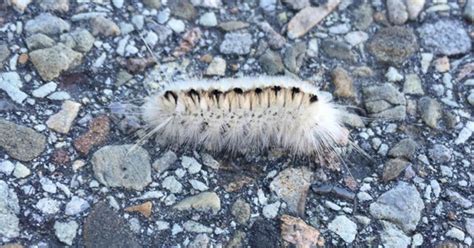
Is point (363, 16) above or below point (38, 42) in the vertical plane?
above

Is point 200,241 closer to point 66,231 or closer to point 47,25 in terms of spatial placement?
point 66,231

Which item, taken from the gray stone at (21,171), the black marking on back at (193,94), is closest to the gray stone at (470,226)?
the black marking on back at (193,94)

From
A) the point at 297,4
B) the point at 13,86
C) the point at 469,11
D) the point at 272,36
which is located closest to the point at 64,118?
the point at 13,86

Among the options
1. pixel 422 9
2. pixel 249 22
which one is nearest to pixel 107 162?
pixel 249 22

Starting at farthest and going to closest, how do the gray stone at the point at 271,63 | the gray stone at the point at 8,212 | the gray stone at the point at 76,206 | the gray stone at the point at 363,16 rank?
1. the gray stone at the point at 363,16
2. the gray stone at the point at 271,63
3. the gray stone at the point at 76,206
4. the gray stone at the point at 8,212

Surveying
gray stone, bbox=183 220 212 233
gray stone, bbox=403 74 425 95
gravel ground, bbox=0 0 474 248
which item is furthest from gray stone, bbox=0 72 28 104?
gray stone, bbox=403 74 425 95

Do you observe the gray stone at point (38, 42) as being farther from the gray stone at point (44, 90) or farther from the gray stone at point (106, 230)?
the gray stone at point (106, 230)
